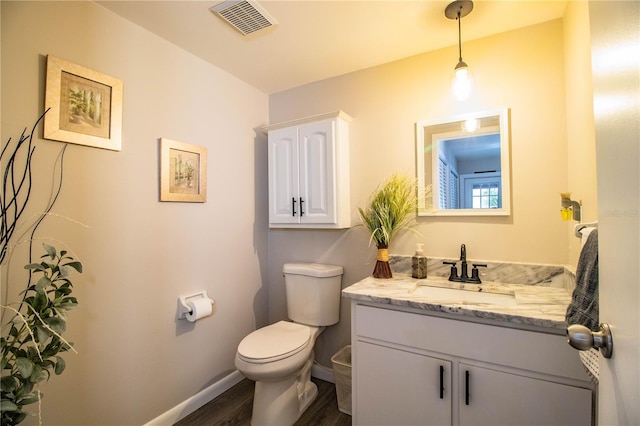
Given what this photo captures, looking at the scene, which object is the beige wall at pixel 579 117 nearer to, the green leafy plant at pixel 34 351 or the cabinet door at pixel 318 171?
the cabinet door at pixel 318 171

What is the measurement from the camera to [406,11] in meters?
1.50

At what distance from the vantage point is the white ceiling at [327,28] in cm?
146

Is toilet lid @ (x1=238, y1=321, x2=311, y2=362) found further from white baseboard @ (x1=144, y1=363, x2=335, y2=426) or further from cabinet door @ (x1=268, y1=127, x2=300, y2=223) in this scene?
cabinet door @ (x1=268, y1=127, x2=300, y2=223)

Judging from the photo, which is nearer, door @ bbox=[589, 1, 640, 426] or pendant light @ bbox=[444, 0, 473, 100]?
door @ bbox=[589, 1, 640, 426]

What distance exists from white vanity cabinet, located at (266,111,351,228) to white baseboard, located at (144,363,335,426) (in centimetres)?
113

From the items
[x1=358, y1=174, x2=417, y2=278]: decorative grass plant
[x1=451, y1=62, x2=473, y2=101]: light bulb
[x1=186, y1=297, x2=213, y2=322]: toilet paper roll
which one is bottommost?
[x1=186, y1=297, x2=213, y2=322]: toilet paper roll

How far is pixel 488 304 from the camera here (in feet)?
4.18

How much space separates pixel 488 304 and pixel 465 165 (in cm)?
85

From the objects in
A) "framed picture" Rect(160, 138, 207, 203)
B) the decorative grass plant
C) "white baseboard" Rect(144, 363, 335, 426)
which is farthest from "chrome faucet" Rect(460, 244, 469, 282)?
"framed picture" Rect(160, 138, 207, 203)

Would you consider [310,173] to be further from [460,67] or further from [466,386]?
[466,386]

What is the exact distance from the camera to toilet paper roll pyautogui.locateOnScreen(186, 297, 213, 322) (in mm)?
1738

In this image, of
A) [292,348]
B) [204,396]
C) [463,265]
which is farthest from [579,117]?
[204,396]

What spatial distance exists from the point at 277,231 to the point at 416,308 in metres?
1.39

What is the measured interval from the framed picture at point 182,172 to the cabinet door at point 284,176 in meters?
0.50
